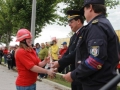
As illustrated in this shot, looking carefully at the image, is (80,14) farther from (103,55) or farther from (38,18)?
(38,18)

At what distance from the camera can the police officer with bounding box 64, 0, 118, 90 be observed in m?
2.46

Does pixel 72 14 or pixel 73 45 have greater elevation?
pixel 72 14

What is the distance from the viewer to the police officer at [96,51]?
246 centimetres

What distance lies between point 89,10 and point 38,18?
53.5 ft

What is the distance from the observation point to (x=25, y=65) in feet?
11.9

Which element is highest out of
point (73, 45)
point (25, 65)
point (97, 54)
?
point (97, 54)

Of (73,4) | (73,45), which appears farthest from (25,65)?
(73,4)

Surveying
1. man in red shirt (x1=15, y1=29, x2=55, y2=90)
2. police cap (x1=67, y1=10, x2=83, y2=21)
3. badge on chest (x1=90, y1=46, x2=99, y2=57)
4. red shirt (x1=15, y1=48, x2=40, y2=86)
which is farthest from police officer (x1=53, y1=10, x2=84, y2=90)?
badge on chest (x1=90, y1=46, x2=99, y2=57)

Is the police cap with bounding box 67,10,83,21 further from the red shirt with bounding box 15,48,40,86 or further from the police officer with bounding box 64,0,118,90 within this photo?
the police officer with bounding box 64,0,118,90

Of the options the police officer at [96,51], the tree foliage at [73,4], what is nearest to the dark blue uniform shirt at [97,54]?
the police officer at [96,51]

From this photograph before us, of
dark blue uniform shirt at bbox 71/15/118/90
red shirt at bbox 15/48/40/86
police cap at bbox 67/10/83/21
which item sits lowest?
red shirt at bbox 15/48/40/86

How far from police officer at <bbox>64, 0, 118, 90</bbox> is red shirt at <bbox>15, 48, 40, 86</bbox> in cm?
106

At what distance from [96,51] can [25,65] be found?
1.50 m

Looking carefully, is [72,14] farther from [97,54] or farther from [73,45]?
[97,54]
